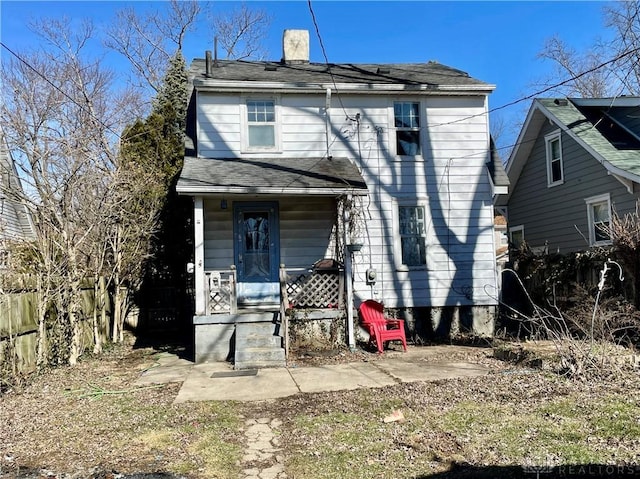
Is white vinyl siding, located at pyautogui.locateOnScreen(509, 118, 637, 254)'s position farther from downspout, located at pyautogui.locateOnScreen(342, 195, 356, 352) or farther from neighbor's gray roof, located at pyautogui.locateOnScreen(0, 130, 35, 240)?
neighbor's gray roof, located at pyautogui.locateOnScreen(0, 130, 35, 240)

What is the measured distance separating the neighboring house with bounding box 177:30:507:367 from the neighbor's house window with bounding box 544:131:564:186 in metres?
3.75

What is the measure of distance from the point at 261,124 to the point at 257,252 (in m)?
2.96

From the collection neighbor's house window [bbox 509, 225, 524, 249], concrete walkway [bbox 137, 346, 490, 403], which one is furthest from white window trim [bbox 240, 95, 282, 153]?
neighbor's house window [bbox 509, 225, 524, 249]

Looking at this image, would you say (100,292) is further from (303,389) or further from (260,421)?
(260,421)

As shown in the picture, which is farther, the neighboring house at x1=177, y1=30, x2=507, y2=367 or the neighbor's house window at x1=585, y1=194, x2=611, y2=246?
the neighbor's house window at x1=585, y1=194, x2=611, y2=246

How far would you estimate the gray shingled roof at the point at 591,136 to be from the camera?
11.8 metres

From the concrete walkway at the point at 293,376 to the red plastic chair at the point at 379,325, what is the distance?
1.25 ft

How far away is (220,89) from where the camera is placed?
10859 mm

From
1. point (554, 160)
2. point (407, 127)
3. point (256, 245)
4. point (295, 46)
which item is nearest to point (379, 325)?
point (256, 245)

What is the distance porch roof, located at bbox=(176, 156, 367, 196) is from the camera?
920cm

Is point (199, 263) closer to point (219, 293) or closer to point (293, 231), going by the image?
point (219, 293)

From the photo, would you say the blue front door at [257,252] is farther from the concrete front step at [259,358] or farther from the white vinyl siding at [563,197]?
the white vinyl siding at [563,197]

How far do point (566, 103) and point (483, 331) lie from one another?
7741mm

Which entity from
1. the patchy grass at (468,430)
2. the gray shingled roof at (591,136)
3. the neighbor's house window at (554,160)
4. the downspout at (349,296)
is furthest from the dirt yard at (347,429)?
the neighbor's house window at (554,160)
